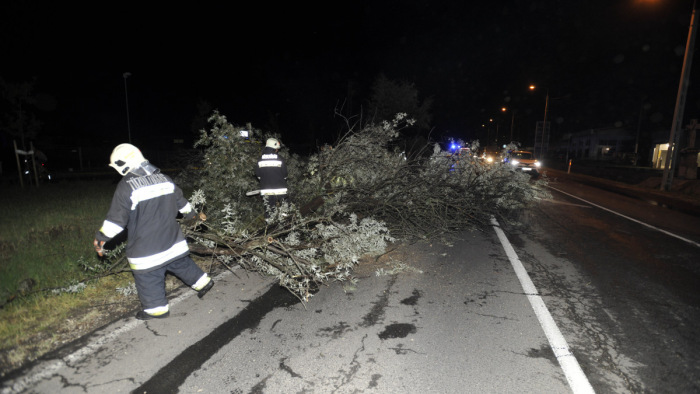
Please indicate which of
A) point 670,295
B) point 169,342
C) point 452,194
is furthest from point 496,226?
point 169,342

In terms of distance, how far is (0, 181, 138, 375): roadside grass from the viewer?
10.3 ft

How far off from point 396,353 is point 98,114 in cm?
5174

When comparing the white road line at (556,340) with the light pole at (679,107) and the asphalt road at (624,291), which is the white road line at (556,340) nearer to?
the asphalt road at (624,291)

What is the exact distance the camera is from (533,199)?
37.6 ft

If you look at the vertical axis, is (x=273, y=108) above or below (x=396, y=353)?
above

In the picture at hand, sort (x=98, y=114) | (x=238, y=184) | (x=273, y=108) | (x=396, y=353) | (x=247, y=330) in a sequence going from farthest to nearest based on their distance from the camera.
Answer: (x=98, y=114) → (x=273, y=108) → (x=238, y=184) → (x=247, y=330) → (x=396, y=353)

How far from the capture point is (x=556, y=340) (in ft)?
10.7

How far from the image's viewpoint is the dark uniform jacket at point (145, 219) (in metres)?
3.32

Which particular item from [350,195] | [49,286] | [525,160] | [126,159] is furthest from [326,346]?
[525,160]

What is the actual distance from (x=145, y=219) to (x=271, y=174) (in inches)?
121

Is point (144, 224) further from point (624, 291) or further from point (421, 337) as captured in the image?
point (624, 291)

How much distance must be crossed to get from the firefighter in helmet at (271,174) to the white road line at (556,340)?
397 centimetres

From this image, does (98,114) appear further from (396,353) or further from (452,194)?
(396,353)

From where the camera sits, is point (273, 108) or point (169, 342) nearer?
point (169, 342)
